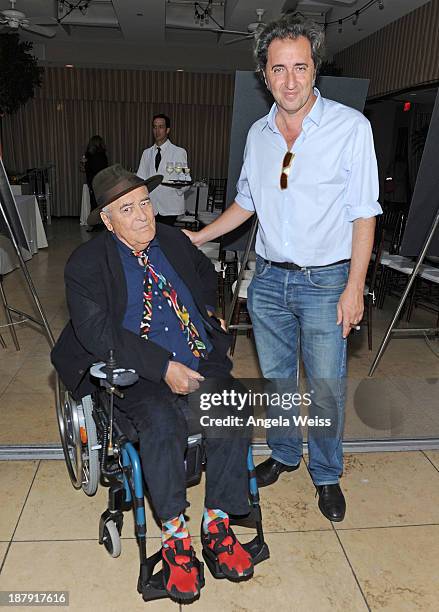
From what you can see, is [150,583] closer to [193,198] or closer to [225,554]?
[225,554]

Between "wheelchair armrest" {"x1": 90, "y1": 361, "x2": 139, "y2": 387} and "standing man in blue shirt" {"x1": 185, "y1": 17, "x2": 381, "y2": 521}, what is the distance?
0.63m

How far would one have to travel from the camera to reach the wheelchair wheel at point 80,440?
1870 millimetres

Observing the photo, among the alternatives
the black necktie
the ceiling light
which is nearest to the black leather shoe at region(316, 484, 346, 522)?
the black necktie

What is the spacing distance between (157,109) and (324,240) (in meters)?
10.2

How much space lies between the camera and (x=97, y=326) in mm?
1808

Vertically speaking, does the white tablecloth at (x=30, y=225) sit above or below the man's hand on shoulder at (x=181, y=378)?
below

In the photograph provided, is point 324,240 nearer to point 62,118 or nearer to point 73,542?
point 73,542

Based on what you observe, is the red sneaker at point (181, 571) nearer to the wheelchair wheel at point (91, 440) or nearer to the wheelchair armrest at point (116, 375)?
the wheelchair wheel at point (91, 440)

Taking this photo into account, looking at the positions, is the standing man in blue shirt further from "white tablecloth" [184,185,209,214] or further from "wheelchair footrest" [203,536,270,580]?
"white tablecloth" [184,185,209,214]

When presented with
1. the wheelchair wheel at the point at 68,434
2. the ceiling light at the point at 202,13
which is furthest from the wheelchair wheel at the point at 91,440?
the ceiling light at the point at 202,13

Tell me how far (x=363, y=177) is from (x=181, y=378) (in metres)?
0.86

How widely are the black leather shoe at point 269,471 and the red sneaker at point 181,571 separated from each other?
648mm

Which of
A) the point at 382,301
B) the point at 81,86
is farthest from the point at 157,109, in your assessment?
the point at 382,301

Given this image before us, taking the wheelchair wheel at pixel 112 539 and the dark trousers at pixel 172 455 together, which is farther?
the wheelchair wheel at pixel 112 539
